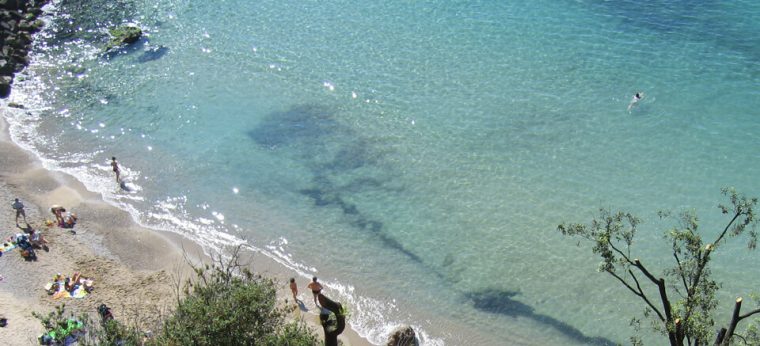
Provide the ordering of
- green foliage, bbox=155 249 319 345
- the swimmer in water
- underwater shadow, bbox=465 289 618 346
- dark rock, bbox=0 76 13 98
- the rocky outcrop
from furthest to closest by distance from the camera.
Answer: the rocky outcrop
dark rock, bbox=0 76 13 98
the swimmer in water
underwater shadow, bbox=465 289 618 346
green foliage, bbox=155 249 319 345

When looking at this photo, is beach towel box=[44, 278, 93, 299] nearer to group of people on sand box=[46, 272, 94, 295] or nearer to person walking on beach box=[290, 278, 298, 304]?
group of people on sand box=[46, 272, 94, 295]

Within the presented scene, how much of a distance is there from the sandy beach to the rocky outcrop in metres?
11.5

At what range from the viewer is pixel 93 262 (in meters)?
30.5

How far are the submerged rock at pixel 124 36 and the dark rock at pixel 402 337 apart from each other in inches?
1251

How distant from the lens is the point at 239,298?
19516 millimetres

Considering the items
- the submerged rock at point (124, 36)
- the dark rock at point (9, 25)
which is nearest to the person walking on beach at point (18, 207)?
the submerged rock at point (124, 36)

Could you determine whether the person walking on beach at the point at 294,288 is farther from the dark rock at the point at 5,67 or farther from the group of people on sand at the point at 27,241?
the dark rock at the point at 5,67

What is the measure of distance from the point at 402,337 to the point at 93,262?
1467cm

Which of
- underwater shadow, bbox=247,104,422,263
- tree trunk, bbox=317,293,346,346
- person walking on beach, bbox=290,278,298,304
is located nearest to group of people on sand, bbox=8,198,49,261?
person walking on beach, bbox=290,278,298,304

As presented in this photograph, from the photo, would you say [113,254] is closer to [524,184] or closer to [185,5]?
[524,184]

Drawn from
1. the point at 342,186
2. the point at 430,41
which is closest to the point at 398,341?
the point at 342,186

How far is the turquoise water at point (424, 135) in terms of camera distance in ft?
98.6

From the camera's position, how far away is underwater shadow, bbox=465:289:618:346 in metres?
27.4

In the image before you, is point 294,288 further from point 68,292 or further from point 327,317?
point 327,317
